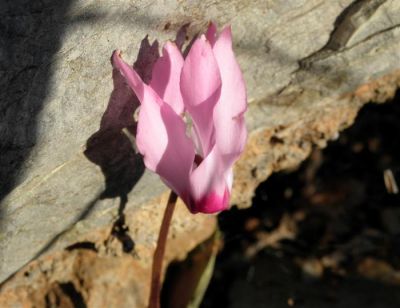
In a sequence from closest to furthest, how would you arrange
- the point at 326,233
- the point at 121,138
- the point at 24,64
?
the point at 24,64
the point at 121,138
the point at 326,233

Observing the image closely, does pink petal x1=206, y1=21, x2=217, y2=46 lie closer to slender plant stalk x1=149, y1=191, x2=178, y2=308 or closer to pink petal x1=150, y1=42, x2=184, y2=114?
pink petal x1=150, y1=42, x2=184, y2=114

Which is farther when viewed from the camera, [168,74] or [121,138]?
[121,138]

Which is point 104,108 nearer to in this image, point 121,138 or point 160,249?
point 121,138

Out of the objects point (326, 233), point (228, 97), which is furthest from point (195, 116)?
point (326, 233)

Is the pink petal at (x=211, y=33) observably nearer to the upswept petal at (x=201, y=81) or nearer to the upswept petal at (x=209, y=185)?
the upswept petal at (x=201, y=81)

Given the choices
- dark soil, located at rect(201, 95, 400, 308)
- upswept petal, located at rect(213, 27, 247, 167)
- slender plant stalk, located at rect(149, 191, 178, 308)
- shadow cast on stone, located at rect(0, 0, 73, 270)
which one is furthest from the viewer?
dark soil, located at rect(201, 95, 400, 308)

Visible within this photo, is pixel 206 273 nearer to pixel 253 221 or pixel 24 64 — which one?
pixel 253 221

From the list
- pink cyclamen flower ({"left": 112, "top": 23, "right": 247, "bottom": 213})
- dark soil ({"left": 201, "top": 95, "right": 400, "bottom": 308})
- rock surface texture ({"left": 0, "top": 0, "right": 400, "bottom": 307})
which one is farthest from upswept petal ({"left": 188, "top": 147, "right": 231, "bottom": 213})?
dark soil ({"left": 201, "top": 95, "right": 400, "bottom": 308})
